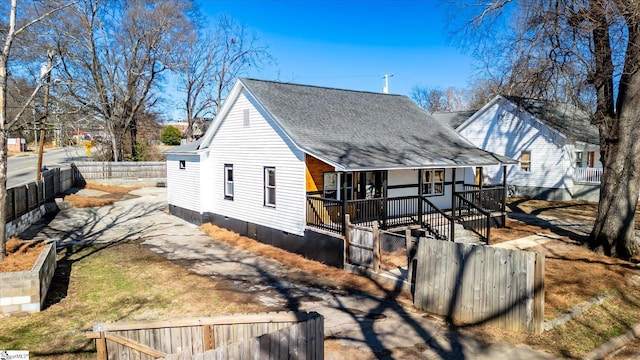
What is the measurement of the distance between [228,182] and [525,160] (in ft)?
60.6

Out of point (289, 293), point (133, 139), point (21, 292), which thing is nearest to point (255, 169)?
point (289, 293)

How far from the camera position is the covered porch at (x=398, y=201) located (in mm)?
13023

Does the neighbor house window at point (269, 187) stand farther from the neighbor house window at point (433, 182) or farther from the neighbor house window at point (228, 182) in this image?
the neighbor house window at point (433, 182)

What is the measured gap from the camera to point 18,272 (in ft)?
27.2

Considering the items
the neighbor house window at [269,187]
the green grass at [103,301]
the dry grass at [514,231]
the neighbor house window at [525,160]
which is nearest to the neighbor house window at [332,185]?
the neighbor house window at [269,187]

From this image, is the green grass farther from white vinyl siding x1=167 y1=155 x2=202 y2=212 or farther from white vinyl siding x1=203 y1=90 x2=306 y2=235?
white vinyl siding x1=167 y1=155 x2=202 y2=212

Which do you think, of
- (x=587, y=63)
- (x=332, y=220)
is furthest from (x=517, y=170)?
(x=332, y=220)

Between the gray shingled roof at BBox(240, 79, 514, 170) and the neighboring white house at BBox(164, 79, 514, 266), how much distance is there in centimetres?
5

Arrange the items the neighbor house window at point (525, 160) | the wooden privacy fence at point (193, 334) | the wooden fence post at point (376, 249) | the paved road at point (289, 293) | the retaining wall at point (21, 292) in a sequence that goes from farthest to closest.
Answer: the neighbor house window at point (525, 160)
the wooden fence post at point (376, 249)
the retaining wall at point (21, 292)
the paved road at point (289, 293)
the wooden privacy fence at point (193, 334)

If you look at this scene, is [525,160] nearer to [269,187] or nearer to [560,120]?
[560,120]

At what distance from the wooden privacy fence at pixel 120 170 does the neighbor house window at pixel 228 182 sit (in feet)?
65.9

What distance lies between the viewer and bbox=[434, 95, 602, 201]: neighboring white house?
958 inches

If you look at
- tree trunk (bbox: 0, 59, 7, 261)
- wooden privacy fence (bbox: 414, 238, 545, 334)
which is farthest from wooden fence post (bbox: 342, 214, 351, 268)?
tree trunk (bbox: 0, 59, 7, 261)

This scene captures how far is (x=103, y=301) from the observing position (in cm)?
912
